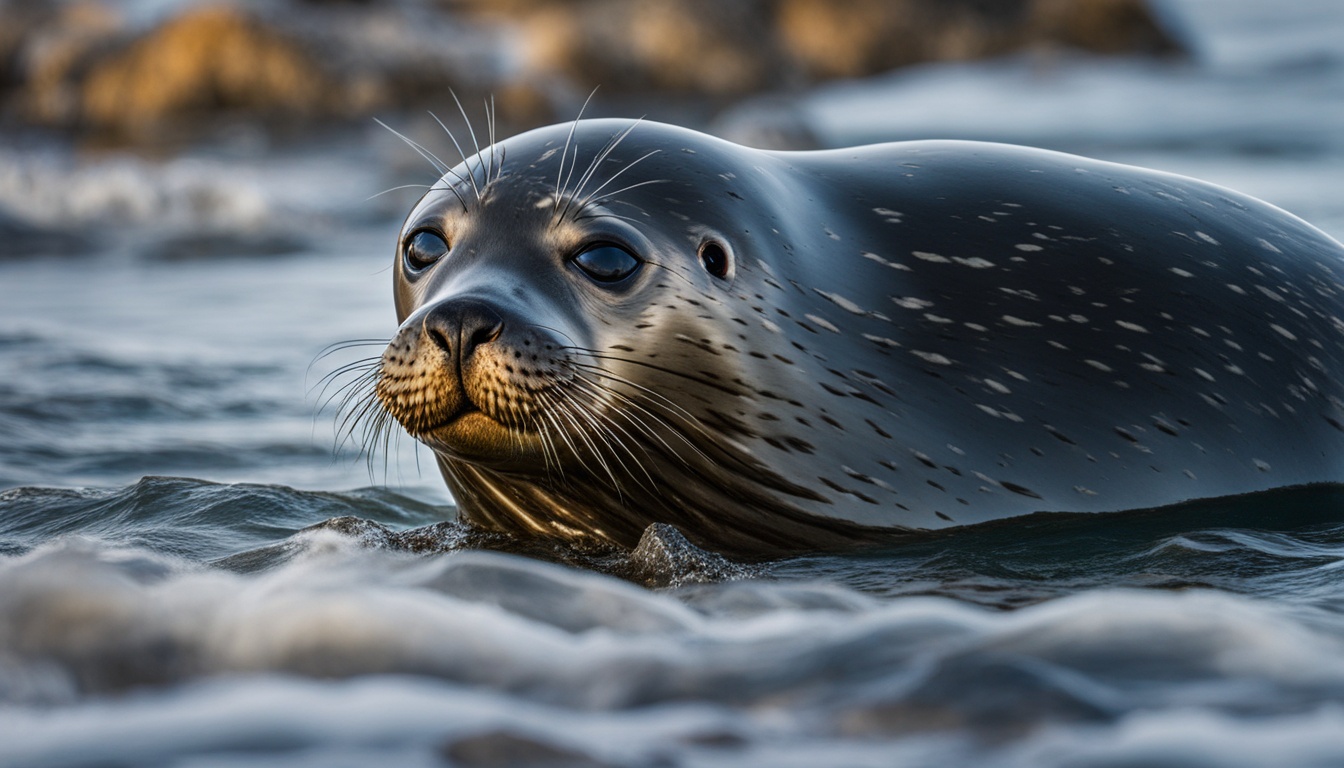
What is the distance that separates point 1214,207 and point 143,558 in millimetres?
3159

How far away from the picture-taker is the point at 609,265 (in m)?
4.04

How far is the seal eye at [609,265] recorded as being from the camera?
4031mm

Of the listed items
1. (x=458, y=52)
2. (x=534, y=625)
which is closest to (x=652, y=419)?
(x=534, y=625)

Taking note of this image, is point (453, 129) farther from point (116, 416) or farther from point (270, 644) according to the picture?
point (270, 644)

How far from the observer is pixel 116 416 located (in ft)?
20.7

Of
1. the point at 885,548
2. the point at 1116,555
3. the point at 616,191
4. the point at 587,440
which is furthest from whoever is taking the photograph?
the point at 616,191

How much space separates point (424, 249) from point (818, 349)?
3.32 feet

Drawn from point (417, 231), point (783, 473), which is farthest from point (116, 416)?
point (783, 473)

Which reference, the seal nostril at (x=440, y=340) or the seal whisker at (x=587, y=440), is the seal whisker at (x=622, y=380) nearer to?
the seal whisker at (x=587, y=440)

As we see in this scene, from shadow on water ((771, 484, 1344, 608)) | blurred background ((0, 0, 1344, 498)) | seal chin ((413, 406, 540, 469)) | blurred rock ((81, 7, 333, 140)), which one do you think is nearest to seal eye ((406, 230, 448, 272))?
seal chin ((413, 406, 540, 469))

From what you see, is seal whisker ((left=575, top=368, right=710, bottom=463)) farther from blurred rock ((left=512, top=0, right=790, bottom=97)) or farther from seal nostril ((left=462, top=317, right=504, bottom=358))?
blurred rock ((left=512, top=0, right=790, bottom=97))

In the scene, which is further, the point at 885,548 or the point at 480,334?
the point at 885,548

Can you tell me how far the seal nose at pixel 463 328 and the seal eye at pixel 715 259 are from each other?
63 cm

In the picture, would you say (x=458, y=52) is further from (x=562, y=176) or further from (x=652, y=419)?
(x=652, y=419)
